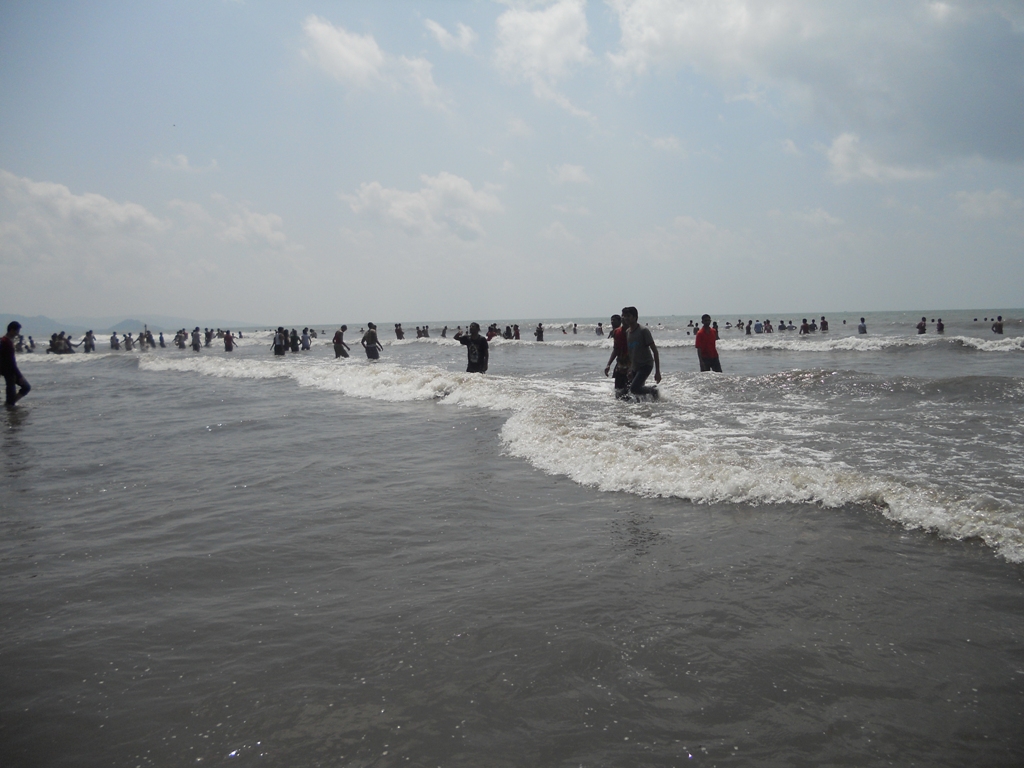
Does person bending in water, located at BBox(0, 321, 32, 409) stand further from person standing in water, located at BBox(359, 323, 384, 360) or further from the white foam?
person standing in water, located at BBox(359, 323, 384, 360)

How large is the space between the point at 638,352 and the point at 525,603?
8.59m

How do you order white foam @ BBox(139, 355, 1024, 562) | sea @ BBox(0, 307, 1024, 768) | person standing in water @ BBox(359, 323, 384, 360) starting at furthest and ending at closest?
person standing in water @ BBox(359, 323, 384, 360), white foam @ BBox(139, 355, 1024, 562), sea @ BBox(0, 307, 1024, 768)

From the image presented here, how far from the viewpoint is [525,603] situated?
338 cm

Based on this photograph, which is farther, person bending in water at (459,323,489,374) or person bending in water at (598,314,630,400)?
person bending in water at (459,323,489,374)

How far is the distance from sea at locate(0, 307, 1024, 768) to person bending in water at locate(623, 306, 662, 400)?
11.8 feet

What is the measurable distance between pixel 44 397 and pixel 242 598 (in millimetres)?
17790

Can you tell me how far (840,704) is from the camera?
2457 millimetres

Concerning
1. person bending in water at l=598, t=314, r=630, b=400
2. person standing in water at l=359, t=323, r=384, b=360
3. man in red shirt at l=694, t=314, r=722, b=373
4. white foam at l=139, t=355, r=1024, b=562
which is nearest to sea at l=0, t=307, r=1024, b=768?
white foam at l=139, t=355, r=1024, b=562

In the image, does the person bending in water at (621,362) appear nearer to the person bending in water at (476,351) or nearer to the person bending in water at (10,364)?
the person bending in water at (476,351)

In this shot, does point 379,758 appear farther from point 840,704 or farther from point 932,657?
point 932,657

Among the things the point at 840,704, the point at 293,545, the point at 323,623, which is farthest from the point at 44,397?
the point at 840,704

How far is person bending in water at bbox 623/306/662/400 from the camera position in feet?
36.5

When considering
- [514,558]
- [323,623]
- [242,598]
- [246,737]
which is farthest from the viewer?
[514,558]

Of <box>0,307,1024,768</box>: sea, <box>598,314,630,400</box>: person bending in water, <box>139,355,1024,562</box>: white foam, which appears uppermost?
<box>598,314,630,400</box>: person bending in water
